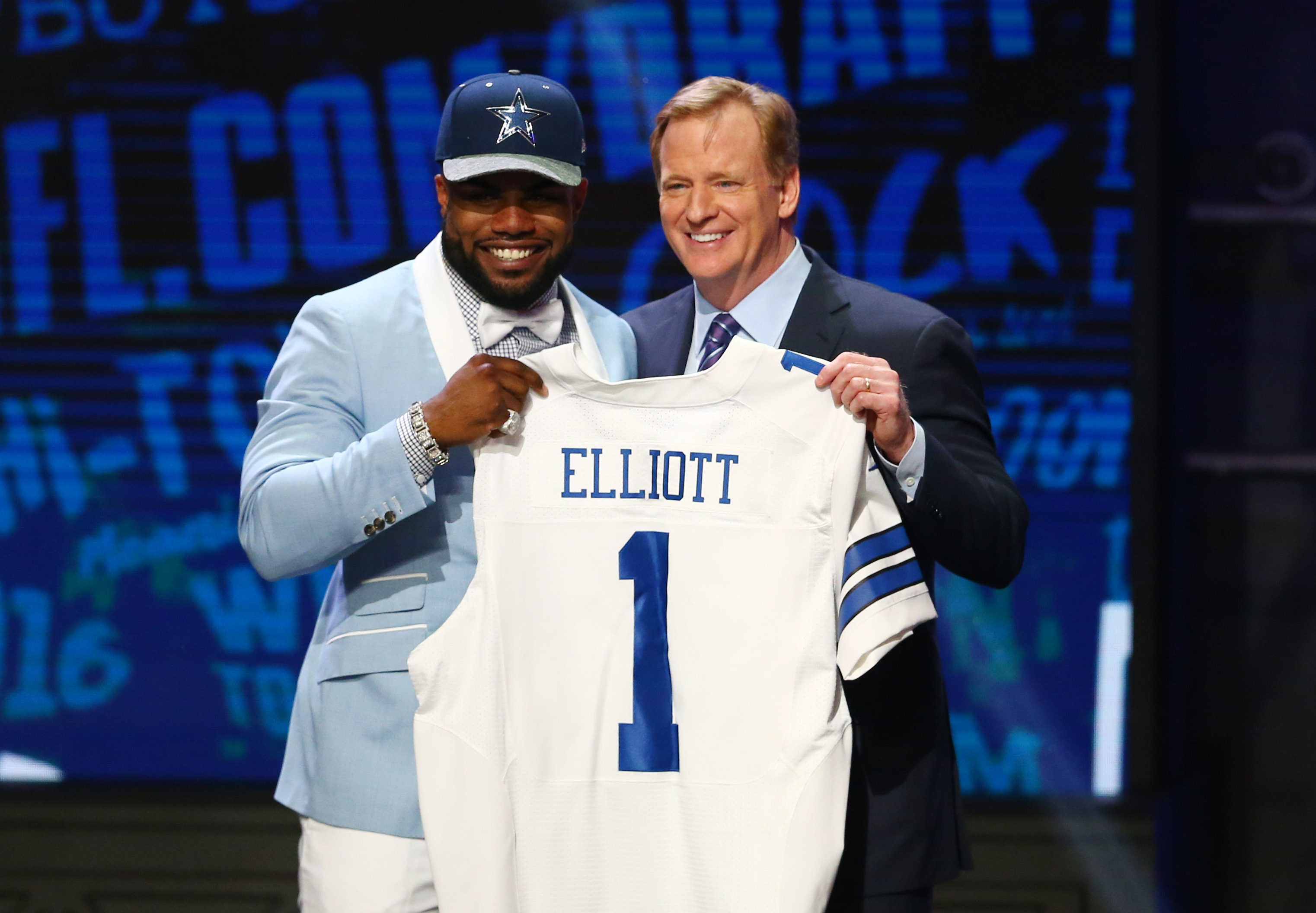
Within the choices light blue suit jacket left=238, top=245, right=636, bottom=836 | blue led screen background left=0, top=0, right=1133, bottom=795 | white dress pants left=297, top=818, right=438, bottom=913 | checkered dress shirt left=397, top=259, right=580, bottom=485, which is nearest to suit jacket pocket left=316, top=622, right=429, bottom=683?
light blue suit jacket left=238, top=245, right=636, bottom=836

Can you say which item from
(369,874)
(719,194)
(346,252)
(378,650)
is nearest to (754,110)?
(719,194)

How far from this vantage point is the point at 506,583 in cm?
186

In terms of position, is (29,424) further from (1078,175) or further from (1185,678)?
(1185,678)

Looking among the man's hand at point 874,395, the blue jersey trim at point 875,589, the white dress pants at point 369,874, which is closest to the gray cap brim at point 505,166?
the man's hand at point 874,395

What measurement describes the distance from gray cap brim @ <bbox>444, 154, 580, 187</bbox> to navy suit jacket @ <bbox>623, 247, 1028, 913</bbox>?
0.47 meters

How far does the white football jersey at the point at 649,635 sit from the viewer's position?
5.97 feet

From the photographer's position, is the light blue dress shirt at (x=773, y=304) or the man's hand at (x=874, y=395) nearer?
the man's hand at (x=874, y=395)

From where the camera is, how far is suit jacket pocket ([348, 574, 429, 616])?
6.22 ft

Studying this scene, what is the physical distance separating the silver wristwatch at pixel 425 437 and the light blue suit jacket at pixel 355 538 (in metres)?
0.04

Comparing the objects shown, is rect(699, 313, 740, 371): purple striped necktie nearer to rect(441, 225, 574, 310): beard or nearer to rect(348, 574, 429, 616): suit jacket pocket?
rect(441, 225, 574, 310): beard

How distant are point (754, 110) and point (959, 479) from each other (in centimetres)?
71

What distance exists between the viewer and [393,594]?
6.25 ft

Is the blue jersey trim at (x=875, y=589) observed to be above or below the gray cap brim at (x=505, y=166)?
below

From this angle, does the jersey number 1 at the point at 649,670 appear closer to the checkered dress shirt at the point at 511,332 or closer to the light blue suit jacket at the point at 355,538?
the light blue suit jacket at the point at 355,538
